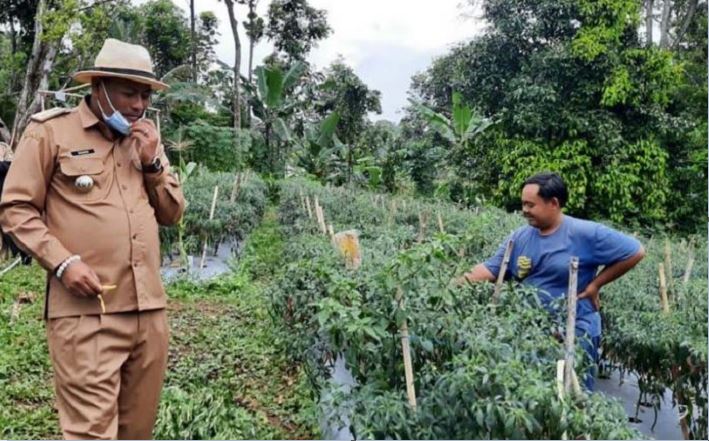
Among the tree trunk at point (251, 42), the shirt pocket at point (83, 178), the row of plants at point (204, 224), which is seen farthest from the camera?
the tree trunk at point (251, 42)

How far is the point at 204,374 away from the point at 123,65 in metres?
2.80

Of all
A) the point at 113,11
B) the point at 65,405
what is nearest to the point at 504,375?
the point at 65,405

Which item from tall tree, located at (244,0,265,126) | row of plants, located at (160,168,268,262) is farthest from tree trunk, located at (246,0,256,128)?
row of plants, located at (160,168,268,262)

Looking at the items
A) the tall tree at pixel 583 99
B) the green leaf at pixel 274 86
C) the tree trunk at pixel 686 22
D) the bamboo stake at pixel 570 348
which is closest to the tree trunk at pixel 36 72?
the green leaf at pixel 274 86

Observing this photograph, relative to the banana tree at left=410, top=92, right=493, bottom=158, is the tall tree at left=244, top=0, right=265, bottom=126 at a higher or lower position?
higher

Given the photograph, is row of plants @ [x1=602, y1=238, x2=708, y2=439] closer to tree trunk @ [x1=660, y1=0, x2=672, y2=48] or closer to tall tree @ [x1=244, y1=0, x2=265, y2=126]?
tree trunk @ [x1=660, y1=0, x2=672, y2=48]

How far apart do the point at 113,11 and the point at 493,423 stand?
1861cm

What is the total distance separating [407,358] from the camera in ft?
7.77

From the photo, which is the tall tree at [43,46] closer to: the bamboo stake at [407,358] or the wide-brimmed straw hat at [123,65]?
the wide-brimmed straw hat at [123,65]

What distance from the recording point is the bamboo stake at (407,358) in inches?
91.4

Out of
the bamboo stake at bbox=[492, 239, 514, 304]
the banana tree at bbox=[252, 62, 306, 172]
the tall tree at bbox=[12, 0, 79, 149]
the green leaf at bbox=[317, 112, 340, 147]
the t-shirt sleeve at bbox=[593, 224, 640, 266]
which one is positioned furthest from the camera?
the green leaf at bbox=[317, 112, 340, 147]

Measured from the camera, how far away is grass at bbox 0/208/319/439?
137 inches

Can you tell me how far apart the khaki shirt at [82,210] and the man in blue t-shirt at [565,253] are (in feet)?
5.44

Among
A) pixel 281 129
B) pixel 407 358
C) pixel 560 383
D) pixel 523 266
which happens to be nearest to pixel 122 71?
pixel 407 358
